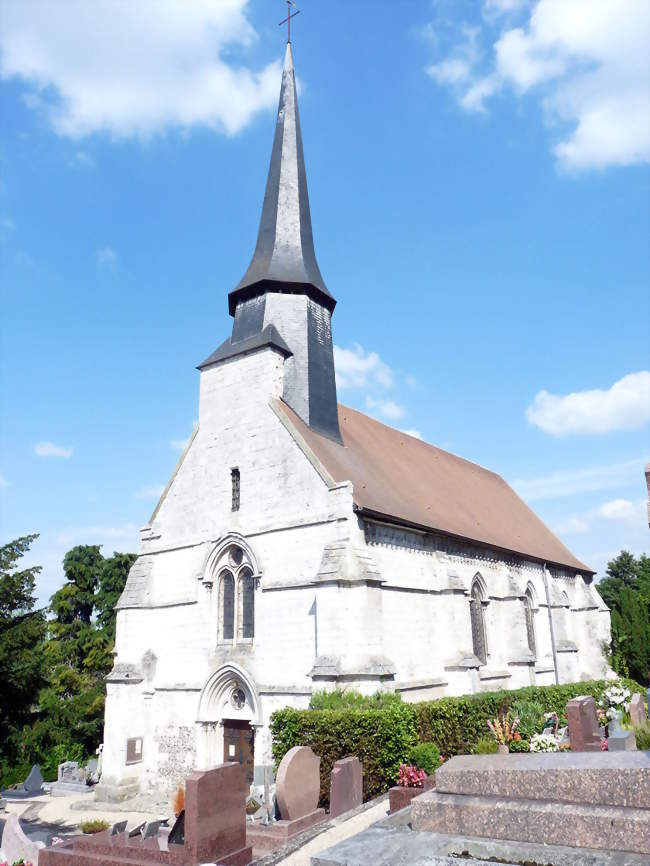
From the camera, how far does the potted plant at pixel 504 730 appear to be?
43.2ft

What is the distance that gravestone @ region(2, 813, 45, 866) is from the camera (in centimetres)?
973

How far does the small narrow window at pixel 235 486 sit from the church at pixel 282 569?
2.2 inches

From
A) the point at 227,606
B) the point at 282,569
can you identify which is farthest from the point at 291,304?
the point at 227,606

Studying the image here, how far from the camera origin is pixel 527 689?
1673cm

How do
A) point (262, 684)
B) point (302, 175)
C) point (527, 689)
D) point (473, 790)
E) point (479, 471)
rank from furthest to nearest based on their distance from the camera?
point (479, 471) → point (302, 175) → point (527, 689) → point (262, 684) → point (473, 790)

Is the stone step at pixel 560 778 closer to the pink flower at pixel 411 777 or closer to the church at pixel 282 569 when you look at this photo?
the pink flower at pixel 411 777

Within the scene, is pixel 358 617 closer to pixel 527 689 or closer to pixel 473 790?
pixel 527 689

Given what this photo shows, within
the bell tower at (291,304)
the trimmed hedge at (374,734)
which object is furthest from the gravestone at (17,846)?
the bell tower at (291,304)

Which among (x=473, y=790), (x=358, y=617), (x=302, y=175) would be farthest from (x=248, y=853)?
(x=302, y=175)

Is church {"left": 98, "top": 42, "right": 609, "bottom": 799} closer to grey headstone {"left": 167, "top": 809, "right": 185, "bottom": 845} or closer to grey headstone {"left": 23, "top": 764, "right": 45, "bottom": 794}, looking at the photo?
grey headstone {"left": 23, "top": 764, "right": 45, "bottom": 794}

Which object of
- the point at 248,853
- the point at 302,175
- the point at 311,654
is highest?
the point at 302,175

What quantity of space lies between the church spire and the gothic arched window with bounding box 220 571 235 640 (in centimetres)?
804

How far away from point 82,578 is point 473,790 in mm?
25579

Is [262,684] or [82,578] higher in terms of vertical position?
[82,578]
